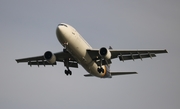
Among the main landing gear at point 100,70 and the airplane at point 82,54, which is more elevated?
the airplane at point 82,54

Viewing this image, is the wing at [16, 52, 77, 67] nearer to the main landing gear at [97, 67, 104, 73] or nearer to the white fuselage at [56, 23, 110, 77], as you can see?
the white fuselage at [56, 23, 110, 77]

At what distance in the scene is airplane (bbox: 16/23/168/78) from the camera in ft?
110

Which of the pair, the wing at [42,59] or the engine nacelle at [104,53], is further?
the wing at [42,59]

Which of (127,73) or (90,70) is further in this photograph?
(127,73)

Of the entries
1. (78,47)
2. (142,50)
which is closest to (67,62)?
(78,47)

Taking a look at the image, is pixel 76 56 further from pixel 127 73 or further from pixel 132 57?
pixel 127 73

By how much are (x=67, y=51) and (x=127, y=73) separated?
9.36 metres

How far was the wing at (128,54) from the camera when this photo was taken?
3622cm

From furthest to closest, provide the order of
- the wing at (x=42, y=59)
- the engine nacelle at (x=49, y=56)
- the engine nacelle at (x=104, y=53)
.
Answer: the wing at (x=42, y=59) → the engine nacelle at (x=49, y=56) → the engine nacelle at (x=104, y=53)

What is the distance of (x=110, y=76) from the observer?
43.7 meters

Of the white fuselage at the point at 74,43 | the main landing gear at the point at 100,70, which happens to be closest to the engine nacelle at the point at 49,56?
the white fuselage at the point at 74,43

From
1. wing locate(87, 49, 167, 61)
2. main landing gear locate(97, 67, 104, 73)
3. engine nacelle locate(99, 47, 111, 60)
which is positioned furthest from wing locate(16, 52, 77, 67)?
engine nacelle locate(99, 47, 111, 60)

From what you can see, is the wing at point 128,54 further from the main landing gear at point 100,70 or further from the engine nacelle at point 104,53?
the main landing gear at point 100,70

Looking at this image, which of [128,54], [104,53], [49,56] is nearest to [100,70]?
[104,53]
